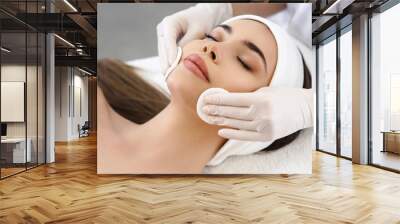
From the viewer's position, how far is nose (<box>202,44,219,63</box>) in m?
6.23

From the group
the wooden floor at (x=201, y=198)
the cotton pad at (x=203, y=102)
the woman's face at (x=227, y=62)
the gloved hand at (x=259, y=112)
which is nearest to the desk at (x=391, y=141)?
the wooden floor at (x=201, y=198)

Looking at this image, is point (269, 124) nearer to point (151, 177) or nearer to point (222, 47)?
point (222, 47)

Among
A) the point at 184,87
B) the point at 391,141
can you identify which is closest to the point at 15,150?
the point at 184,87

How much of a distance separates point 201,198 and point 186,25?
2.99m

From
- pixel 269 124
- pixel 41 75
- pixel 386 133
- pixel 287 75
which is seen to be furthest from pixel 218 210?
pixel 41 75

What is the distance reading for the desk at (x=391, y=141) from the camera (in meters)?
7.26

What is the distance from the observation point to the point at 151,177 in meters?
6.51

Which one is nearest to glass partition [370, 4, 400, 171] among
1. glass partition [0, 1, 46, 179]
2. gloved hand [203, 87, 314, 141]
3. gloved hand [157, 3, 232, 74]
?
gloved hand [203, 87, 314, 141]

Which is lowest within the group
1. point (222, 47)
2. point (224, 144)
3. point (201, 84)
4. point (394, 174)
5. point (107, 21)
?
point (394, 174)

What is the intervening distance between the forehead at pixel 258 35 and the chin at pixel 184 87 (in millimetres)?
967

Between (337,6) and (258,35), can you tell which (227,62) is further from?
(337,6)

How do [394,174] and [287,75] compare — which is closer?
[287,75]

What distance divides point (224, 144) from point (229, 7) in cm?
229

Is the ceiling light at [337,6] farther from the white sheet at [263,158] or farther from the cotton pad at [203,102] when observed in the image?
the cotton pad at [203,102]
